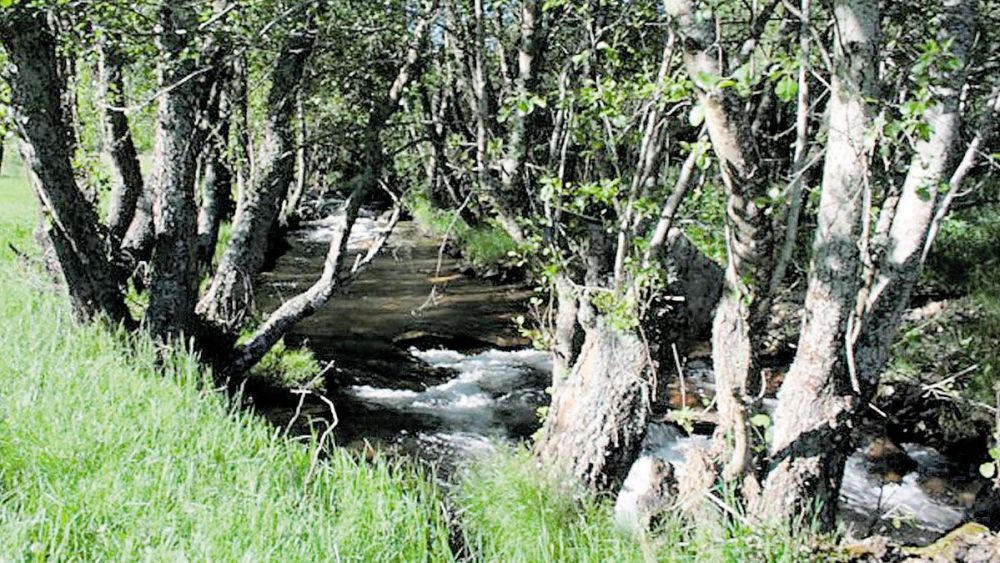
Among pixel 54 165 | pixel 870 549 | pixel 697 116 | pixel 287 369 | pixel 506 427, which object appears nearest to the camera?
pixel 697 116

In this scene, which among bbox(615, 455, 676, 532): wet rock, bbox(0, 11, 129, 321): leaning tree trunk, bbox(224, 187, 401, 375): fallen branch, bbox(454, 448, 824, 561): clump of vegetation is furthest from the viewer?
bbox(224, 187, 401, 375): fallen branch

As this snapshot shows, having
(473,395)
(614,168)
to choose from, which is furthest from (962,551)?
(473,395)

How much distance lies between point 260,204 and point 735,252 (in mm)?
6485

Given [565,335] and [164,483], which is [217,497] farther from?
[565,335]

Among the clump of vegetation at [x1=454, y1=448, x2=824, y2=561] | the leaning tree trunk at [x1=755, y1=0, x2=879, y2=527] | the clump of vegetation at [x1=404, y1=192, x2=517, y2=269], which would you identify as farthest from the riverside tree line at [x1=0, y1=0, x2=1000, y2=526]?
the clump of vegetation at [x1=404, y1=192, x2=517, y2=269]

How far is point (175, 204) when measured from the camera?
8180mm

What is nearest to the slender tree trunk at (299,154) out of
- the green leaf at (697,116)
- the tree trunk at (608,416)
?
the tree trunk at (608,416)

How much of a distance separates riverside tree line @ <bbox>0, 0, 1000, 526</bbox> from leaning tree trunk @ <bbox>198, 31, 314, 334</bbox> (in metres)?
0.03

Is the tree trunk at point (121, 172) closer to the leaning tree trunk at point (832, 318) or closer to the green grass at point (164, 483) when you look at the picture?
the green grass at point (164, 483)

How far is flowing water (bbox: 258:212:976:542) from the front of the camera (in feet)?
29.2

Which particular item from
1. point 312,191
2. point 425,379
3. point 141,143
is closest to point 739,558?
point 425,379

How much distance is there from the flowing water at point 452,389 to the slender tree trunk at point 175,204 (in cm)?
167

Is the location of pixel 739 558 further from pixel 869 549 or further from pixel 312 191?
pixel 312 191

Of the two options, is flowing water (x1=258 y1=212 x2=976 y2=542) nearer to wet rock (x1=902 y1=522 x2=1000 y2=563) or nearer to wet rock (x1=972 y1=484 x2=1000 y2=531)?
wet rock (x1=972 y1=484 x2=1000 y2=531)
